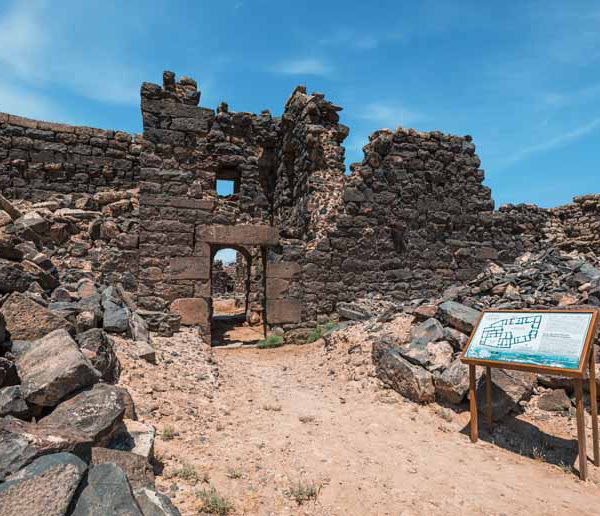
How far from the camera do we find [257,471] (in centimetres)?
338

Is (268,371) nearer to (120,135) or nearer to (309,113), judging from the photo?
(309,113)

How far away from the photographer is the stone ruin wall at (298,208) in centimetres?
839

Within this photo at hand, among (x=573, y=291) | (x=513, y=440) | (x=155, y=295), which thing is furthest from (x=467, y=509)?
(x=155, y=295)

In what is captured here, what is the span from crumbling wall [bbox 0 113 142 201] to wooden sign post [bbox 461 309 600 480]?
31.2 ft

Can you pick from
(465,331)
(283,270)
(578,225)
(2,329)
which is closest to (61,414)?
(2,329)

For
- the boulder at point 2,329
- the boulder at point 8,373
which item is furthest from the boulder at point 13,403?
the boulder at point 2,329

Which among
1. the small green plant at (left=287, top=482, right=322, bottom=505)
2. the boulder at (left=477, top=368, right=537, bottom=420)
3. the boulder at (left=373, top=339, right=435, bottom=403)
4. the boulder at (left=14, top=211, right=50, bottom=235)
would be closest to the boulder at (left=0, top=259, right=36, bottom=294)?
the small green plant at (left=287, top=482, right=322, bottom=505)

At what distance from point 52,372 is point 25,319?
37.2 inches

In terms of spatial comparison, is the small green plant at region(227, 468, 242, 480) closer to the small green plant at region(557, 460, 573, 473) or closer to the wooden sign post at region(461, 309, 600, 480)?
the wooden sign post at region(461, 309, 600, 480)

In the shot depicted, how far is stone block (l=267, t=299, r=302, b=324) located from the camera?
897 centimetres

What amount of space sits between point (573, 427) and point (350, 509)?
288cm

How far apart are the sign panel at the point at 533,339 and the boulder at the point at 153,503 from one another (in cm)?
312

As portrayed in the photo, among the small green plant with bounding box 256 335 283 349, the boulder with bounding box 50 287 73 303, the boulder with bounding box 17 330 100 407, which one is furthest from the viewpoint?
the small green plant with bounding box 256 335 283 349

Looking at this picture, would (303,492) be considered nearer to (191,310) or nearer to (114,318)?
(114,318)
